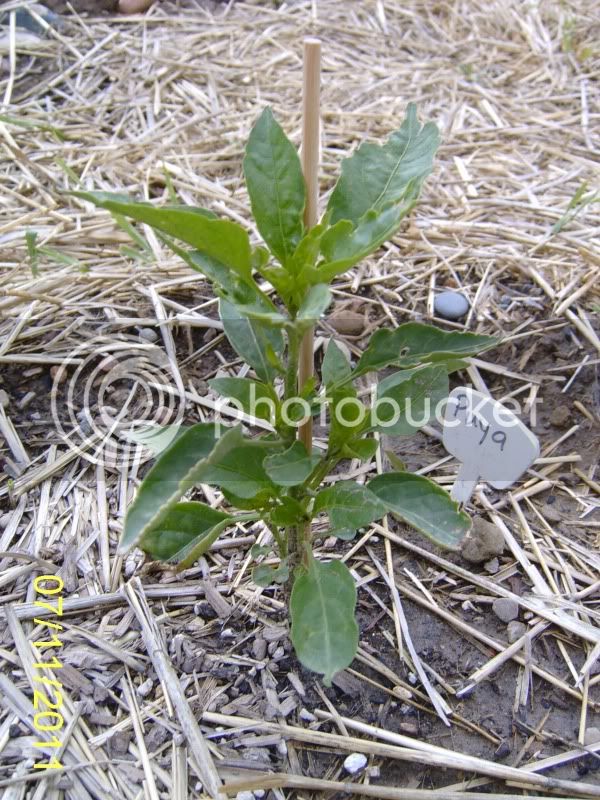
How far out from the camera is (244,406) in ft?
3.29

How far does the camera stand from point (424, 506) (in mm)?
963

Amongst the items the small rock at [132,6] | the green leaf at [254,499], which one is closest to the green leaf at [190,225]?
the green leaf at [254,499]

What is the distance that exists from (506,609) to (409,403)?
0.50 m

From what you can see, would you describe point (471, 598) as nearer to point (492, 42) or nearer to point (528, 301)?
point (528, 301)

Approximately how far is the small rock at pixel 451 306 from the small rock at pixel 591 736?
95cm

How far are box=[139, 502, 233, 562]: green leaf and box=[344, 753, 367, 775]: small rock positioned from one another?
390 mm

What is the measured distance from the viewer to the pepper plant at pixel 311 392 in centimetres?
84

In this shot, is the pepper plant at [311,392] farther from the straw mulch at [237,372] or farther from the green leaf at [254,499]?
the straw mulch at [237,372]

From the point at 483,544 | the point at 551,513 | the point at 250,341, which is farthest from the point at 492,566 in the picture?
the point at 250,341

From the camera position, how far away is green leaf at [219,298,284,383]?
40.6 inches

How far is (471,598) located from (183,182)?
1.43 m

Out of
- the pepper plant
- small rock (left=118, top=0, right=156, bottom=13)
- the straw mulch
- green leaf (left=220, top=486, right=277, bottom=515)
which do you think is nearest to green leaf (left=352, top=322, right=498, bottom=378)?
the pepper plant

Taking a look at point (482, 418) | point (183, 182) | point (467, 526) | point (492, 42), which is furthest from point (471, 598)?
point (492, 42)

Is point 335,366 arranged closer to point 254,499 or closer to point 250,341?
point 250,341
